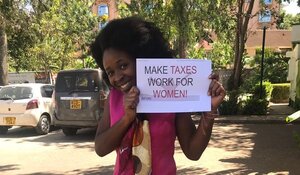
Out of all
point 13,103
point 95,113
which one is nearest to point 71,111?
point 95,113

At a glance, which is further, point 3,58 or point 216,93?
point 3,58

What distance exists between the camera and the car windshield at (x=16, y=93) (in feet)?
34.7

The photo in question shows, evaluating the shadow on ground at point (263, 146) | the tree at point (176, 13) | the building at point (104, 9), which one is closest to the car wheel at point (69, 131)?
the building at point (104, 9)

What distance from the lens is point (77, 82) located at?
9.94 metres

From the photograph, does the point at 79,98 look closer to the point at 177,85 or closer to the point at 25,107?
the point at 25,107

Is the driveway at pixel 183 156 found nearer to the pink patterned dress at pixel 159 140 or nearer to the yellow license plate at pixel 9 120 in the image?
the yellow license plate at pixel 9 120

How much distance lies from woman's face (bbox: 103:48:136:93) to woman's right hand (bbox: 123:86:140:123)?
0.22 ft

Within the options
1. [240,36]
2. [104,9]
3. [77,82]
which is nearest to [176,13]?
[77,82]

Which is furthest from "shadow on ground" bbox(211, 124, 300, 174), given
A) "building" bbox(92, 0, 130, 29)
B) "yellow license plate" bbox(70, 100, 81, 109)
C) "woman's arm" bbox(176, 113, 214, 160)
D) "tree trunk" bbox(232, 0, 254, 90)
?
"woman's arm" bbox(176, 113, 214, 160)

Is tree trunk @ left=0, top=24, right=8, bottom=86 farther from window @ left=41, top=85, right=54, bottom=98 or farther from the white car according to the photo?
window @ left=41, top=85, right=54, bottom=98

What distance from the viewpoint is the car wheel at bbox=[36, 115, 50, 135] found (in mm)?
10516

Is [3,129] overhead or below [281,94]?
overhead

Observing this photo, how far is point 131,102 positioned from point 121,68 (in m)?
0.19

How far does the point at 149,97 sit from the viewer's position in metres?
1.87
